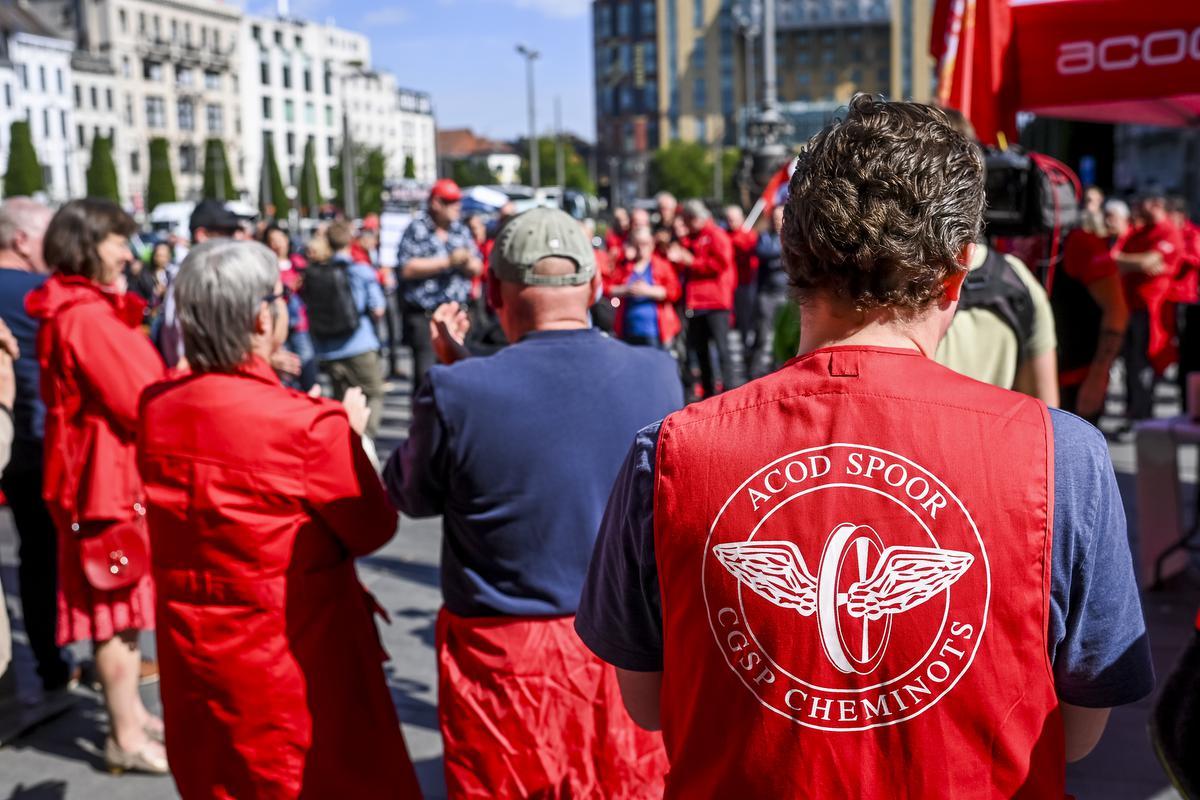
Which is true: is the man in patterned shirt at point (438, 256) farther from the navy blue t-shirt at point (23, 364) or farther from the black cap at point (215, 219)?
the navy blue t-shirt at point (23, 364)

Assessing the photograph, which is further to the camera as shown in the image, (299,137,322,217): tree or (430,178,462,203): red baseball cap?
Answer: (299,137,322,217): tree

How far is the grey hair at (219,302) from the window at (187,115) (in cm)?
9962

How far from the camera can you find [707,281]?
37.0 ft

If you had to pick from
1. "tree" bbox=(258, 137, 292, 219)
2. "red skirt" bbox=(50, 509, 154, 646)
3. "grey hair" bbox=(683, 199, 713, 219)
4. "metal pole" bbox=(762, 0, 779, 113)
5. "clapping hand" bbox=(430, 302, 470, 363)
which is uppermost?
"tree" bbox=(258, 137, 292, 219)

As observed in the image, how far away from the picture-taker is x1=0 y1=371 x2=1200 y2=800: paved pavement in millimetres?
3969

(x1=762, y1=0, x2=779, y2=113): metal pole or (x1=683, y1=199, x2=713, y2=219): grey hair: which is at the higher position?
(x1=762, y1=0, x2=779, y2=113): metal pole

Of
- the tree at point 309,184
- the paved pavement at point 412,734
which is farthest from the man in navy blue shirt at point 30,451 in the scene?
the tree at point 309,184

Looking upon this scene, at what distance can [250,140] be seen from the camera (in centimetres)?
10181

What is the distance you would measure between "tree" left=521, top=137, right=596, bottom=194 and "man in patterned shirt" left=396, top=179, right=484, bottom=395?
275 feet

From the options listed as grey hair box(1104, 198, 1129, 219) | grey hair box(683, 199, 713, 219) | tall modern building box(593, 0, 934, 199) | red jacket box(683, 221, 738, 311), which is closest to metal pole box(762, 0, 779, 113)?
grey hair box(683, 199, 713, 219)

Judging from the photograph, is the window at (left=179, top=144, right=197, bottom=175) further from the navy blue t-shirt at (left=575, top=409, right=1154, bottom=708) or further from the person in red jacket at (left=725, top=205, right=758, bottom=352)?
the navy blue t-shirt at (left=575, top=409, right=1154, bottom=708)

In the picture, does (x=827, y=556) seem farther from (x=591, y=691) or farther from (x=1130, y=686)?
(x=591, y=691)

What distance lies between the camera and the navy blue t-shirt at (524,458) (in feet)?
8.41

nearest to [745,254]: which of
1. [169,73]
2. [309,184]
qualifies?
[309,184]
